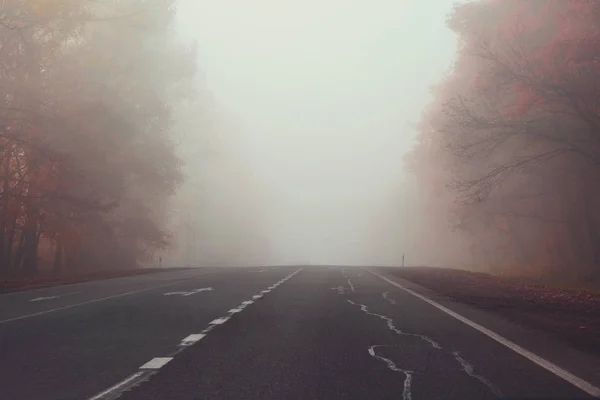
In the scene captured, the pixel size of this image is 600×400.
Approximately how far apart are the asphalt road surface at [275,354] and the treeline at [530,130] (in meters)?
14.2

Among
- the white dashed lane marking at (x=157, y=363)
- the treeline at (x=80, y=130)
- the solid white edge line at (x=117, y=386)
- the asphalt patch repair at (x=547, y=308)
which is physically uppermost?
the treeline at (x=80, y=130)

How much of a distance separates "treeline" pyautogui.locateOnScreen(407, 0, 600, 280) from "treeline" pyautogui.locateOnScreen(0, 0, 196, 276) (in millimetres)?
15706

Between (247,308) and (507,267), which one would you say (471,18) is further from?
(247,308)

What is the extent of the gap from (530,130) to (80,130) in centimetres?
1923

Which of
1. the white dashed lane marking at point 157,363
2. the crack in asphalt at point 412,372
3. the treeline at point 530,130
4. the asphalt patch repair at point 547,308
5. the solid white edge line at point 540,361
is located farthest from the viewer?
the treeline at point 530,130

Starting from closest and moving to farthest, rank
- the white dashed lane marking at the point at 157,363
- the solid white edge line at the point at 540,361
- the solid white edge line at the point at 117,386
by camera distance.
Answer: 1. the solid white edge line at the point at 117,386
2. the solid white edge line at the point at 540,361
3. the white dashed lane marking at the point at 157,363

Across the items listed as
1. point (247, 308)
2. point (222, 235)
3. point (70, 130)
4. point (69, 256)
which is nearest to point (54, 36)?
point (70, 130)

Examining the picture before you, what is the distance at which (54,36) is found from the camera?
28.0m

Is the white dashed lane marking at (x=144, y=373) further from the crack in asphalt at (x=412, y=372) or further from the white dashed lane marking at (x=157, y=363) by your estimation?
the crack in asphalt at (x=412, y=372)

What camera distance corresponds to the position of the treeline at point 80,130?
24.5 meters

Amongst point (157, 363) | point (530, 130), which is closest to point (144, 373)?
point (157, 363)

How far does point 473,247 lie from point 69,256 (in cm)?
3183

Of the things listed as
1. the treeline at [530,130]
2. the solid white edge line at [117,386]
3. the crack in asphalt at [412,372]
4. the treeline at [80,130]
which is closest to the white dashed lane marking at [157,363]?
the solid white edge line at [117,386]

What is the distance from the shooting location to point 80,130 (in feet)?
86.3
